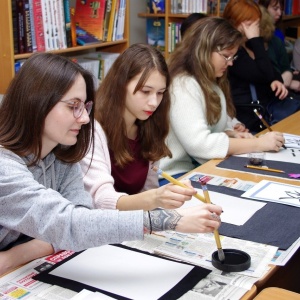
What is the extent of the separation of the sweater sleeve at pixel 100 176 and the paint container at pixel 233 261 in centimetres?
52

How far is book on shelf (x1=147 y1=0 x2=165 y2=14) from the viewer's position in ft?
13.2

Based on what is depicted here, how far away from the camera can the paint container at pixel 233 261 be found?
141 cm

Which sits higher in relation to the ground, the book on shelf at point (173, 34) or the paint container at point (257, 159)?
the book on shelf at point (173, 34)

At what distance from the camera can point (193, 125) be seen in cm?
247

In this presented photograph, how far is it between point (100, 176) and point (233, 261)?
646 millimetres

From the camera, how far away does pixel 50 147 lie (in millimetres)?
1531

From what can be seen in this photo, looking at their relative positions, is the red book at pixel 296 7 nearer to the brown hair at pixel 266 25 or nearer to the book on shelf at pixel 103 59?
the brown hair at pixel 266 25

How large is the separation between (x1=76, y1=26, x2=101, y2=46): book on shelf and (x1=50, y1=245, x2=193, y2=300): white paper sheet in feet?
6.40

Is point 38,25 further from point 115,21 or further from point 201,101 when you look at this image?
point 201,101

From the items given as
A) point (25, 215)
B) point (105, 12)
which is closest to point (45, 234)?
point (25, 215)

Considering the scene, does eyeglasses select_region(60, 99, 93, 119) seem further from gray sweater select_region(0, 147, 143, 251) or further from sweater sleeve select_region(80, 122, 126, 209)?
sweater sleeve select_region(80, 122, 126, 209)

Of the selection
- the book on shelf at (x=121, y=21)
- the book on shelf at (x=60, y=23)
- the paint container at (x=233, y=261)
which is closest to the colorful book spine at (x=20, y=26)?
the book on shelf at (x=60, y=23)

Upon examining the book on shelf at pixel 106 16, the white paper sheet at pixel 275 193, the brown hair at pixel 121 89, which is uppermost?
the book on shelf at pixel 106 16

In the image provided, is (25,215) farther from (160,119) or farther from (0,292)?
(160,119)
